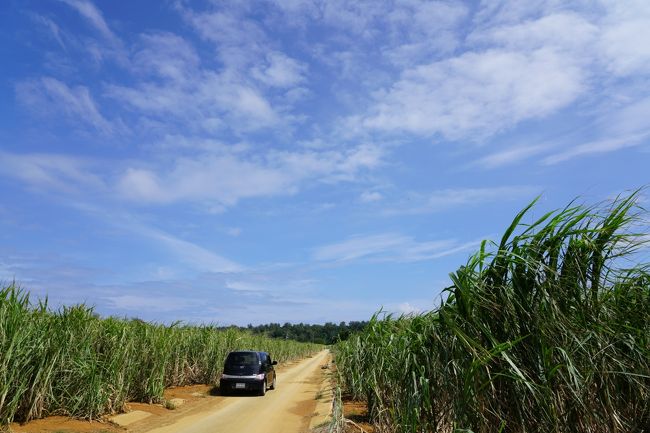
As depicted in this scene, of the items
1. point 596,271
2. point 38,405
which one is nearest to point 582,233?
point 596,271

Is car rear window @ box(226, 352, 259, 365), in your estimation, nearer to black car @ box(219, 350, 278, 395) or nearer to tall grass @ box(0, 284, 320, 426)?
black car @ box(219, 350, 278, 395)

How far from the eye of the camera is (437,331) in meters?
4.56

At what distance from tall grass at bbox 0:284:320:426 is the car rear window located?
4.24 metres

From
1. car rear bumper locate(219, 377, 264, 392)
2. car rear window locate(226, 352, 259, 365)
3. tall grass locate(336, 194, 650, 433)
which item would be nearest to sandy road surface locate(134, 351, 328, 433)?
car rear bumper locate(219, 377, 264, 392)

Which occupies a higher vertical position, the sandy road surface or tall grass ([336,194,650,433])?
tall grass ([336,194,650,433])

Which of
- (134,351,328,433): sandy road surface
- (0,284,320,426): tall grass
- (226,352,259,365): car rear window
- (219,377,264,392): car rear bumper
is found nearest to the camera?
(0,284,320,426): tall grass

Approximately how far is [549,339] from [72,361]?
34.1 ft

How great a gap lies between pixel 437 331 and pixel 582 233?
5.24 feet

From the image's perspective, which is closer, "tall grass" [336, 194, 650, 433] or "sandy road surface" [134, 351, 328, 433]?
"tall grass" [336, 194, 650, 433]

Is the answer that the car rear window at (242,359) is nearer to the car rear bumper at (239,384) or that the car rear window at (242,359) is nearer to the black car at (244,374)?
the black car at (244,374)

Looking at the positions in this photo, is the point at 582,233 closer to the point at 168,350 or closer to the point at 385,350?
the point at 385,350

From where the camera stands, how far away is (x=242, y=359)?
19.6 meters

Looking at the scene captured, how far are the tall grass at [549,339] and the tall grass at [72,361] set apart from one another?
27.6 ft

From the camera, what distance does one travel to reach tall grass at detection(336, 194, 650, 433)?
3.85 metres
